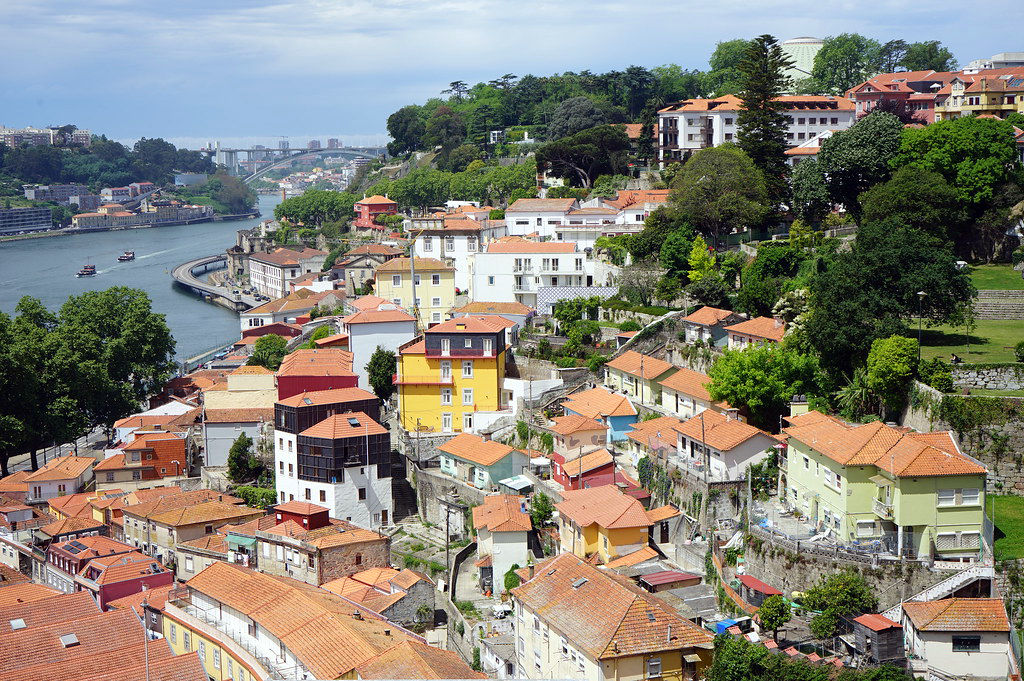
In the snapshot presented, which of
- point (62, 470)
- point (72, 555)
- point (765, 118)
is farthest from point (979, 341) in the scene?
point (62, 470)

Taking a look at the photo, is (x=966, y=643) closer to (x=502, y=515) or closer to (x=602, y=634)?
(x=602, y=634)

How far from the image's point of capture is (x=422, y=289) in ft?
109

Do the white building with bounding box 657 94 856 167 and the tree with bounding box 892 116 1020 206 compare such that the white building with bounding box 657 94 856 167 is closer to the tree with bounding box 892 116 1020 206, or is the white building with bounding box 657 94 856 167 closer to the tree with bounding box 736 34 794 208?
the tree with bounding box 736 34 794 208

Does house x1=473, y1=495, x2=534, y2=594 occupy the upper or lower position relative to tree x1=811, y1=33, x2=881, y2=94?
lower

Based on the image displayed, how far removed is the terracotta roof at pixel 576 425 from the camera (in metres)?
22.1

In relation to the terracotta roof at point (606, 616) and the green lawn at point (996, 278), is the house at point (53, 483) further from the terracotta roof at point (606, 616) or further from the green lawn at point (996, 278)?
the green lawn at point (996, 278)

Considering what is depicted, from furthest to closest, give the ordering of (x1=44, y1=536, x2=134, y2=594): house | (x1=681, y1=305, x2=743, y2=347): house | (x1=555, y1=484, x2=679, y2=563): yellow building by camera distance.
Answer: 1. (x1=681, y1=305, x2=743, y2=347): house
2. (x1=44, y1=536, x2=134, y2=594): house
3. (x1=555, y1=484, x2=679, y2=563): yellow building

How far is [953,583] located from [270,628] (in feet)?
28.4

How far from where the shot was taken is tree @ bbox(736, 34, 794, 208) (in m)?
31.0

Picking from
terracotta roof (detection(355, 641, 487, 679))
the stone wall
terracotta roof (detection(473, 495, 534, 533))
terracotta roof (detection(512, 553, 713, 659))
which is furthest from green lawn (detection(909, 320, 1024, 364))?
terracotta roof (detection(355, 641, 487, 679))

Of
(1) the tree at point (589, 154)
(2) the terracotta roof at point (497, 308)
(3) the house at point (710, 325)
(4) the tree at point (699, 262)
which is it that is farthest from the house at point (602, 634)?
(1) the tree at point (589, 154)

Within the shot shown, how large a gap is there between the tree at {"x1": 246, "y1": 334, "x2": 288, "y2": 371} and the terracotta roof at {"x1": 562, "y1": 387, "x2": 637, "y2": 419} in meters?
12.4

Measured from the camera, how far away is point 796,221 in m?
28.6

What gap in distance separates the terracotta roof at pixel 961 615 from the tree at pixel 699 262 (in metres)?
13.2
